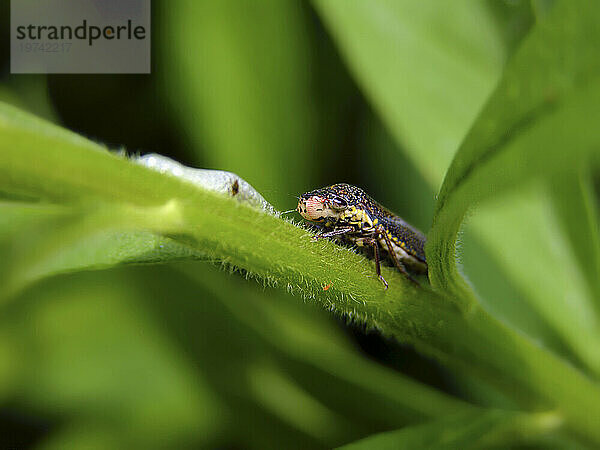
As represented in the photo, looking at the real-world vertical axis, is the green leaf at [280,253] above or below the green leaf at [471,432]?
above

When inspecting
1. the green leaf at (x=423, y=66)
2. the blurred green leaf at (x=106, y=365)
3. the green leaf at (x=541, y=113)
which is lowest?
the blurred green leaf at (x=106, y=365)

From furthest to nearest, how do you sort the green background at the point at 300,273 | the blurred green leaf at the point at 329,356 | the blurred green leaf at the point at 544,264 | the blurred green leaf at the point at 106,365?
the blurred green leaf at the point at 106,365 < the blurred green leaf at the point at 329,356 < the blurred green leaf at the point at 544,264 < the green background at the point at 300,273

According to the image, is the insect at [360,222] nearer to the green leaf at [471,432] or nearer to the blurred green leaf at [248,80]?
the green leaf at [471,432]

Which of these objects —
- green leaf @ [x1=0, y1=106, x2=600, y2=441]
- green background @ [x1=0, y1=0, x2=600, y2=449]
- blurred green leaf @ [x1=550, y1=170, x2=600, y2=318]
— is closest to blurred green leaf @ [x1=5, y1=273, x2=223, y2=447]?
green background @ [x1=0, y1=0, x2=600, y2=449]

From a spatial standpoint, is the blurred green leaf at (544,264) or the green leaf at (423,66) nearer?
the blurred green leaf at (544,264)

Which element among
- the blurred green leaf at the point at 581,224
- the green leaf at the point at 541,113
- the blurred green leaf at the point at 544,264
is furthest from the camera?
the blurred green leaf at the point at 544,264

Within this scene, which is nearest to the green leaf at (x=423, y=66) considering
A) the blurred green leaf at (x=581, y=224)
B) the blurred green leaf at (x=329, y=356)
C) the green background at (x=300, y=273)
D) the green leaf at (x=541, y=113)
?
the green background at (x=300, y=273)

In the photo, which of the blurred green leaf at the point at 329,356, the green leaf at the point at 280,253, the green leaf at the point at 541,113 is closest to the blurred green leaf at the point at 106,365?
the blurred green leaf at the point at 329,356
